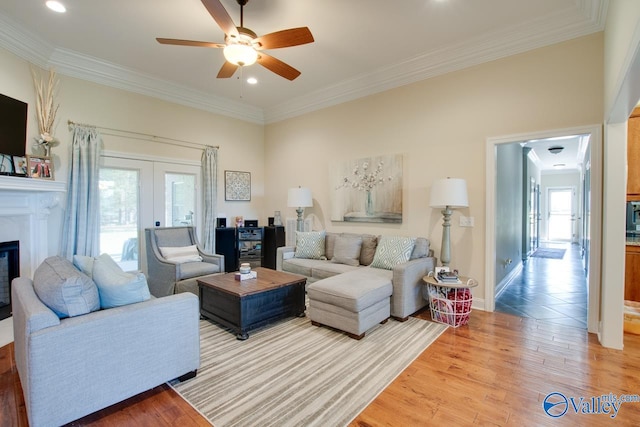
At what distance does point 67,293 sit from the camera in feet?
6.14

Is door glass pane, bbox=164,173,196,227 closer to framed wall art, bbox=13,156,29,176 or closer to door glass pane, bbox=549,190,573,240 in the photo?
framed wall art, bbox=13,156,29,176

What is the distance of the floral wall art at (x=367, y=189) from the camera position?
454 centimetres

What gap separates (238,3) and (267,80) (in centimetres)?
194

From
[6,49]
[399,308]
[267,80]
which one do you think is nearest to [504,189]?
[399,308]

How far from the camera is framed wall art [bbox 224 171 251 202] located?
5.89 meters

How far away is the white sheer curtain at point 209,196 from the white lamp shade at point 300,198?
54.6 inches

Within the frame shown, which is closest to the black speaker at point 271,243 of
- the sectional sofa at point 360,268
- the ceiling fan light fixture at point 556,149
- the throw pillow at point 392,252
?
the sectional sofa at point 360,268

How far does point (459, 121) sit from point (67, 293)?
422 cm

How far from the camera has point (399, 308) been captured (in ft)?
11.3

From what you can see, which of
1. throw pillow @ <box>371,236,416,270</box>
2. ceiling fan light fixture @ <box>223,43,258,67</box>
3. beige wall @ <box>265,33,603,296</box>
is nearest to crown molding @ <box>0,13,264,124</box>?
beige wall @ <box>265,33,603,296</box>

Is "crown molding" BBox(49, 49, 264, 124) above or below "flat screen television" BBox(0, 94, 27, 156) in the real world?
above

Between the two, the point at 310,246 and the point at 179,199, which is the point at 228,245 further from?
the point at 310,246

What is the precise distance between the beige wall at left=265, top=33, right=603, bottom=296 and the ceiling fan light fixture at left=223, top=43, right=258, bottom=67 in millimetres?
2419

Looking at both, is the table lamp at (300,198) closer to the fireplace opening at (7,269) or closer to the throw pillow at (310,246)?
the throw pillow at (310,246)
